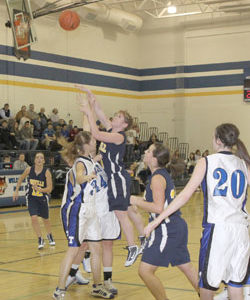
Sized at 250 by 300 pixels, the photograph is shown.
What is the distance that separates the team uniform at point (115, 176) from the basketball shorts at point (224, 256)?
86.4 inches

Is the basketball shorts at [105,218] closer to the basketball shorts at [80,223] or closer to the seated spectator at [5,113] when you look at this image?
the basketball shorts at [80,223]

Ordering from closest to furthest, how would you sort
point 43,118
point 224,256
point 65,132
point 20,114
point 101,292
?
point 224,256
point 101,292
point 20,114
point 65,132
point 43,118

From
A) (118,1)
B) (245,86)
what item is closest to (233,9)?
(245,86)

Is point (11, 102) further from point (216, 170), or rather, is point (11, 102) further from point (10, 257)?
point (216, 170)

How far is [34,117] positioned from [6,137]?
110 inches

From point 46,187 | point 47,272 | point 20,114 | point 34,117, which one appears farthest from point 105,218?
point 34,117

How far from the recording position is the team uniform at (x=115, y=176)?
18.7 ft

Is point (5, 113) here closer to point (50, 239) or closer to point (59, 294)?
point (50, 239)

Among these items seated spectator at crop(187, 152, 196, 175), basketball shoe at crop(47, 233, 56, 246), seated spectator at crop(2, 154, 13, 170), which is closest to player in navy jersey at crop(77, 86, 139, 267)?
basketball shoe at crop(47, 233, 56, 246)

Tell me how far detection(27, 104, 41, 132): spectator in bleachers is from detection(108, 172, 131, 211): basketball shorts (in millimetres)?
13606

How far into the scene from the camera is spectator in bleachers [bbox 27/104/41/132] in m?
19.1

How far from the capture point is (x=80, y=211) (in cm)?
521

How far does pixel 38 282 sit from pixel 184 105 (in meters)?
20.9

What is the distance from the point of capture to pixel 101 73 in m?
24.8
